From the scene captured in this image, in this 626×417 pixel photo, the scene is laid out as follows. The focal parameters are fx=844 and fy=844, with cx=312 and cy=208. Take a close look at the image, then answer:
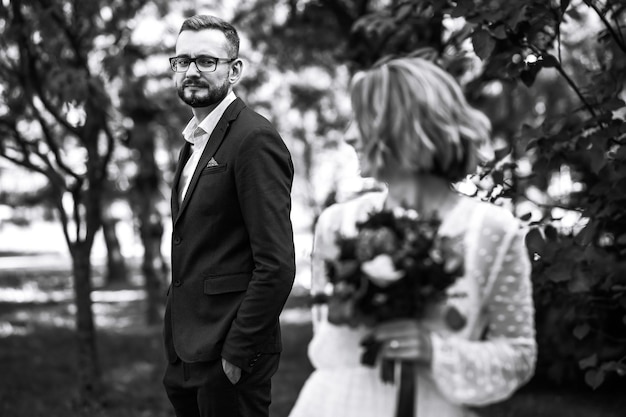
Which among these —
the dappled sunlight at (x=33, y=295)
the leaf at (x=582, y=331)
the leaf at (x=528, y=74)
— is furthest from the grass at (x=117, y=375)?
the leaf at (x=528, y=74)

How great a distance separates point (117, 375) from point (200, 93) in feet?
22.1

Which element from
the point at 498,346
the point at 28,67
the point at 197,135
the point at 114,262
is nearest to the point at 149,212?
the point at 28,67

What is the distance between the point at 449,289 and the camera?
78.0 inches

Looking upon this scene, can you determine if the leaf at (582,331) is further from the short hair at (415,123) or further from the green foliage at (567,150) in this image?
the short hair at (415,123)

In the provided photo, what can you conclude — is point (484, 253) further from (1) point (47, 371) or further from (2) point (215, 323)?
(1) point (47, 371)

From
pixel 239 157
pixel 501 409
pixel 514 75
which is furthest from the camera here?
pixel 501 409

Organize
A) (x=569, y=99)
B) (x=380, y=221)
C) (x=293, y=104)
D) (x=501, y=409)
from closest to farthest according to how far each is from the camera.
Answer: (x=380, y=221) < (x=501, y=409) < (x=569, y=99) < (x=293, y=104)

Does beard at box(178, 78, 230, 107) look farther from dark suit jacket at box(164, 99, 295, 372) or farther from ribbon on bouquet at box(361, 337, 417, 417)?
ribbon on bouquet at box(361, 337, 417, 417)

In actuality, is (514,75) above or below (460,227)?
above

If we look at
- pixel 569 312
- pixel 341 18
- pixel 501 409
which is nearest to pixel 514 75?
pixel 569 312

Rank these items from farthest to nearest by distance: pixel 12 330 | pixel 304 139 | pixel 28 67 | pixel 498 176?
pixel 304 139 < pixel 12 330 < pixel 28 67 < pixel 498 176

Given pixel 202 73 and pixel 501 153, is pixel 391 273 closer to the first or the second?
pixel 202 73

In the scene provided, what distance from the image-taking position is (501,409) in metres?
7.46

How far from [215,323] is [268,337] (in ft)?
0.69
